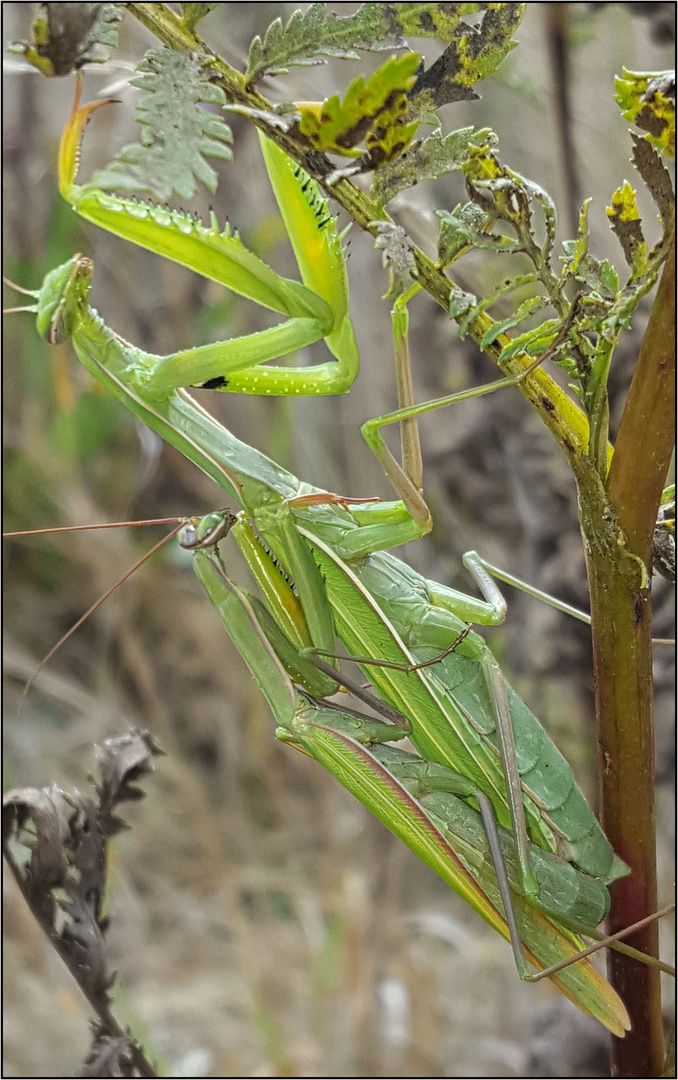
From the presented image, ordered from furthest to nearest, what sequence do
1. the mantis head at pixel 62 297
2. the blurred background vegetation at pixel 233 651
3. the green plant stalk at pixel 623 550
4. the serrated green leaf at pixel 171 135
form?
the blurred background vegetation at pixel 233 651
the mantis head at pixel 62 297
the green plant stalk at pixel 623 550
the serrated green leaf at pixel 171 135

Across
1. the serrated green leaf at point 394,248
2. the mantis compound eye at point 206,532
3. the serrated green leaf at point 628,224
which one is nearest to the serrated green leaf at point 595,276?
the serrated green leaf at point 628,224

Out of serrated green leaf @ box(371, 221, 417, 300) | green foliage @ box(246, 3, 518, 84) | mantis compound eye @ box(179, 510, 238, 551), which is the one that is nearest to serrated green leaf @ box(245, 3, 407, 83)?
green foliage @ box(246, 3, 518, 84)

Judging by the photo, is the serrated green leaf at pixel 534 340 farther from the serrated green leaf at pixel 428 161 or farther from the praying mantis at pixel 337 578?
the praying mantis at pixel 337 578

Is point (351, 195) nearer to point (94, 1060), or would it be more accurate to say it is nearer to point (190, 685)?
point (94, 1060)

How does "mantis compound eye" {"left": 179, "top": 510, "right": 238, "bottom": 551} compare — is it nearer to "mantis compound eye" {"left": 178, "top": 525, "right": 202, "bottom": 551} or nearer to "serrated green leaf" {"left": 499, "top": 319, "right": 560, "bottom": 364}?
"mantis compound eye" {"left": 178, "top": 525, "right": 202, "bottom": 551}

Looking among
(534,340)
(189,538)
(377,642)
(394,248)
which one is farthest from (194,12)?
(377,642)

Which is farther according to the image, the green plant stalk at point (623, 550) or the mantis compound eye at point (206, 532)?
the mantis compound eye at point (206, 532)

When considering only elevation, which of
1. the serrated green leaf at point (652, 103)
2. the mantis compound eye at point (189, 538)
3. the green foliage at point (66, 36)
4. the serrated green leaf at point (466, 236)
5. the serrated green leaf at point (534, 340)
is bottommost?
the mantis compound eye at point (189, 538)
